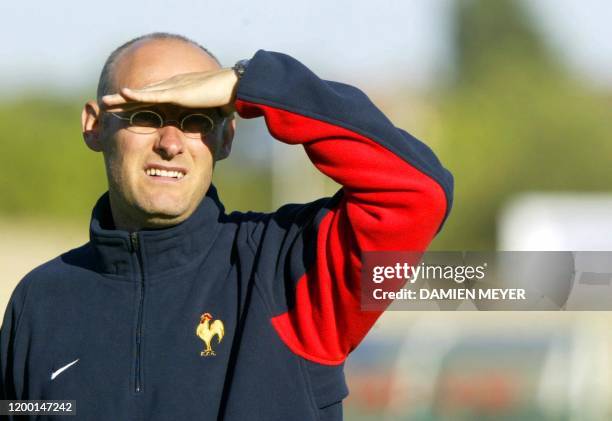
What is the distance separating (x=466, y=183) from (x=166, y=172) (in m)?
25.8

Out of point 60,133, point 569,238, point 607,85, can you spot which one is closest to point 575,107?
point 607,85

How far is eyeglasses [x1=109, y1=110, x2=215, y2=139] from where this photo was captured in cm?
282

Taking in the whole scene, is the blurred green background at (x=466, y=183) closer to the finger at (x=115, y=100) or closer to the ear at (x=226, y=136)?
the ear at (x=226, y=136)

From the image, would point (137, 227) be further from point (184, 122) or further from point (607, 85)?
point (607, 85)

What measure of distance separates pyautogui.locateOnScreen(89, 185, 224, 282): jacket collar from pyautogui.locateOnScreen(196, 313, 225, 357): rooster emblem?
0.56 feet

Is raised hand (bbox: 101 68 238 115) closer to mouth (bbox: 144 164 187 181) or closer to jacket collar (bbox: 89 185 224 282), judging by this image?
Result: mouth (bbox: 144 164 187 181)

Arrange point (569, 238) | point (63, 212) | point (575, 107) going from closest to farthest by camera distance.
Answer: point (569, 238)
point (63, 212)
point (575, 107)

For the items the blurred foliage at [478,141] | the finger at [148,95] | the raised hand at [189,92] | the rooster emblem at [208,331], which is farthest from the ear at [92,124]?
the blurred foliage at [478,141]

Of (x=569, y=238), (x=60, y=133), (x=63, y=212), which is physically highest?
(x=60, y=133)

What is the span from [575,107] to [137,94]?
2887 cm

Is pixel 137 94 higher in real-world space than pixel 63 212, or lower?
lower

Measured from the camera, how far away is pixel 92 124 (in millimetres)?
3113

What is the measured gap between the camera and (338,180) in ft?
8.63

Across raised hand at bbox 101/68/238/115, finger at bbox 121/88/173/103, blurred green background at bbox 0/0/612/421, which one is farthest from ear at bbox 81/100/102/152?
blurred green background at bbox 0/0/612/421
